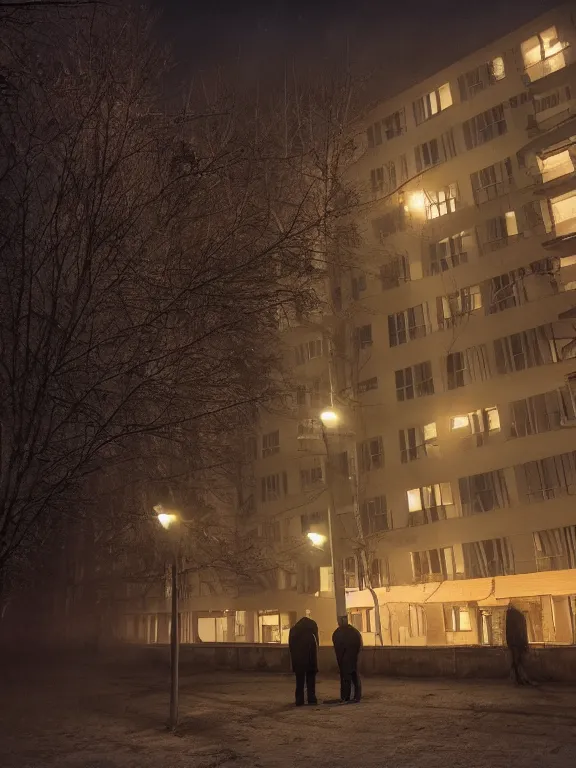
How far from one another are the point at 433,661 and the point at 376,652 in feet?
5.15

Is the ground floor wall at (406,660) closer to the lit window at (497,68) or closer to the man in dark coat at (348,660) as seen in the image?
the man in dark coat at (348,660)

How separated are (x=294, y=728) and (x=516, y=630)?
4.48 metres

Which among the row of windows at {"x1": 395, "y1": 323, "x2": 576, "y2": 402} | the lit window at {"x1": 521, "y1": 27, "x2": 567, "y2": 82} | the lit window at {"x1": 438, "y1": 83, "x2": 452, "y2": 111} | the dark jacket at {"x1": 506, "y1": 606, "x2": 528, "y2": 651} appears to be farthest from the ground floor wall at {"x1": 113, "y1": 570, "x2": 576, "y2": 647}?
the lit window at {"x1": 438, "y1": 83, "x2": 452, "y2": 111}

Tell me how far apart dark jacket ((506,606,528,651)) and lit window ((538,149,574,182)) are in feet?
69.6

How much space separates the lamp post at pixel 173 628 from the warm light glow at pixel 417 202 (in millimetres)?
25446

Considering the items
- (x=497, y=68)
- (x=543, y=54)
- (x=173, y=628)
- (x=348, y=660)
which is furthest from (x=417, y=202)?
(x=173, y=628)

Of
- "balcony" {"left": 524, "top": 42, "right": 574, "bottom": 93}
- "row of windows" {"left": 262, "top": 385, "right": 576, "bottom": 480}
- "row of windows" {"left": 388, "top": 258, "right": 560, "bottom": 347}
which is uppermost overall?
"balcony" {"left": 524, "top": 42, "right": 574, "bottom": 93}

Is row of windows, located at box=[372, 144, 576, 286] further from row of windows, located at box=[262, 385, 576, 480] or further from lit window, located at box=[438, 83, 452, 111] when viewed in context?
row of windows, located at box=[262, 385, 576, 480]

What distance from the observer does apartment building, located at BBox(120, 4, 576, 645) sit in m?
25.5

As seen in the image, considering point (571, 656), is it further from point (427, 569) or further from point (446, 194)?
point (446, 194)

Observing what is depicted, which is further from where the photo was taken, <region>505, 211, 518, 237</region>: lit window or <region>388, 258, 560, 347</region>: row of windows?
<region>505, 211, 518, 237</region>: lit window

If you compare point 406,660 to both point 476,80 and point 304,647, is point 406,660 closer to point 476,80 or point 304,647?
point 304,647

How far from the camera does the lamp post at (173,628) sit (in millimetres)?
8820

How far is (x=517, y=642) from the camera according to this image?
11.3 meters
